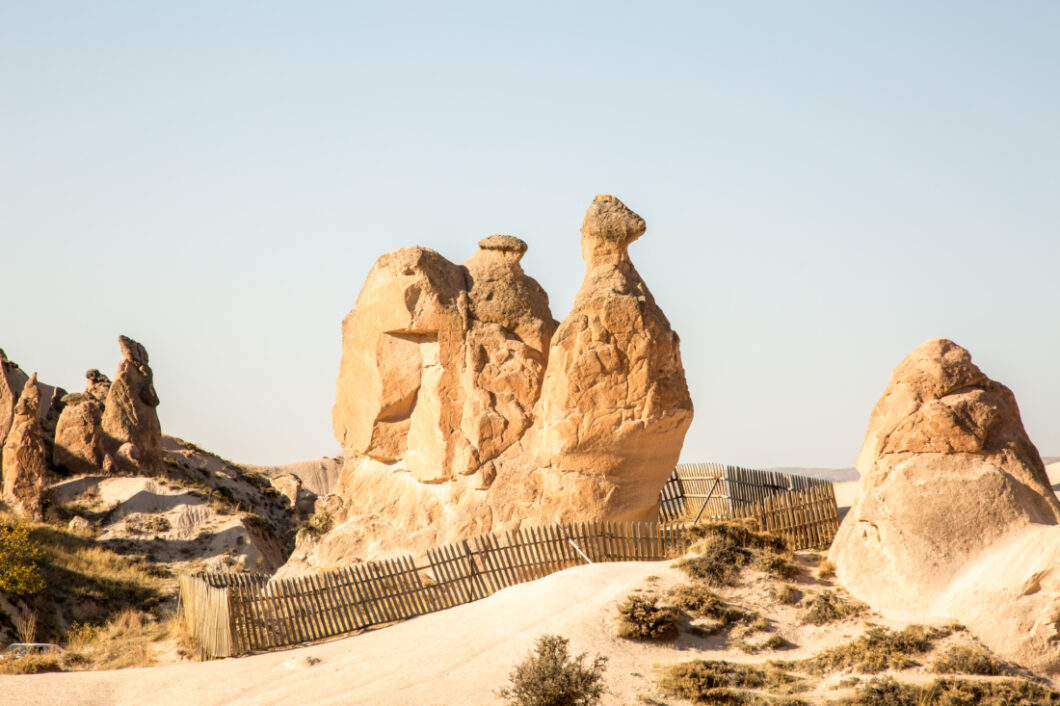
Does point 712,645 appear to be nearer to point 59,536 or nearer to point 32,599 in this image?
point 32,599

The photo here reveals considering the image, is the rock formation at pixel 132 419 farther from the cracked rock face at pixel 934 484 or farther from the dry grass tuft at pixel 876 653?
the dry grass tuft at pixel 876 653

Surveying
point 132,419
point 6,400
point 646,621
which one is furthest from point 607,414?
point 6,400

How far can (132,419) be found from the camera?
34344mm

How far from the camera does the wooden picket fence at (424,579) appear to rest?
15.2 meters

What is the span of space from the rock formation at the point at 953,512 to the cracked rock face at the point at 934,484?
13mm

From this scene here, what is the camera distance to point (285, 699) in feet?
A: 41.2

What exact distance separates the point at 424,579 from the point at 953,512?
296 inches

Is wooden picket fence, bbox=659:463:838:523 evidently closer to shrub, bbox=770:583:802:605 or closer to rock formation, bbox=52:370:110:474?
shrub, bbox=770:583:802:605

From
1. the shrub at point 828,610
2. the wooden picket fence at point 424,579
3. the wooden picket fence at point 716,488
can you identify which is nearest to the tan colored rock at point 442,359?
the wooden picket fence at point 424,579

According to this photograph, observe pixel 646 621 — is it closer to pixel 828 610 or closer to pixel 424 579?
pixel 828 610

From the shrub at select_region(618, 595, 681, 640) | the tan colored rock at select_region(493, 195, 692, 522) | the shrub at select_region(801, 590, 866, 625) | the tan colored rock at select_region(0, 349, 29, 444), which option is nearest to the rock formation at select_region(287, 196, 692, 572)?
the tan colored rock at select_region(493, 195, 692, 522)

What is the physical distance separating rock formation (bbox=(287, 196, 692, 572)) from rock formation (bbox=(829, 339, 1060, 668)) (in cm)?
434

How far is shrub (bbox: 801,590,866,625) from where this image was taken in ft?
45.1

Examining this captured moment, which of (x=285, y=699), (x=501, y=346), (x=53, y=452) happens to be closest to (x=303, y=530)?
(x=501, y=346)
